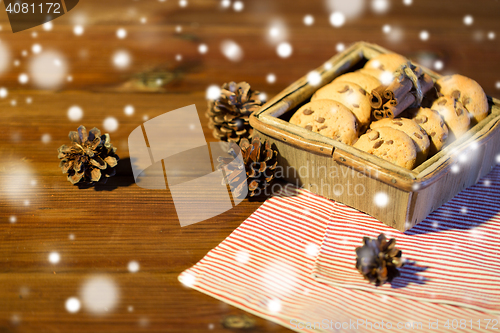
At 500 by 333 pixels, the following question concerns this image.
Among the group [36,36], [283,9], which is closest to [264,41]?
[283,9]

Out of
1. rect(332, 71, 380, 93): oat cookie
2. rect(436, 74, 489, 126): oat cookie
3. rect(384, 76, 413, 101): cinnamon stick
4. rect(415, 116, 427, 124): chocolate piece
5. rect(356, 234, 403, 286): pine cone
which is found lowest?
rect(356, 234, 403, 286): pine cone

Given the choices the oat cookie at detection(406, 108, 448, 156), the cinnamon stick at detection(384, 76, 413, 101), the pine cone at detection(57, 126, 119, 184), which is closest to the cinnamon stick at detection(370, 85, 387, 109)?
the cinnamon stick at detection(384, 76, 413, 101)

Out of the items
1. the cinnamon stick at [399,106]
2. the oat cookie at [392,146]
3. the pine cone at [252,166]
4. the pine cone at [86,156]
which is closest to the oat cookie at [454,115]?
the cinnamon stick at [399,106]

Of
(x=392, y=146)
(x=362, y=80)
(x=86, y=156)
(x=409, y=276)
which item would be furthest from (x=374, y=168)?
(x=86, y=156)

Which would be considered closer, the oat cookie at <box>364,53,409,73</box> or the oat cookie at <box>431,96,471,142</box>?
the oat cookie at <box>431,96,471,142</box>

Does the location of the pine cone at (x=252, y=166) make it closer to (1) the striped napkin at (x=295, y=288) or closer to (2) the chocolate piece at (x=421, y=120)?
(1) the striped napkin at (x=295, y=288)

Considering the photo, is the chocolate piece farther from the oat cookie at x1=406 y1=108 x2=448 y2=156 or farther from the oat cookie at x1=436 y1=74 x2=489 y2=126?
the oat cookie at x1=436 y1=74 x2=489 y2=126

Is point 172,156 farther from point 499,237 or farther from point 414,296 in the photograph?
point 499,237
